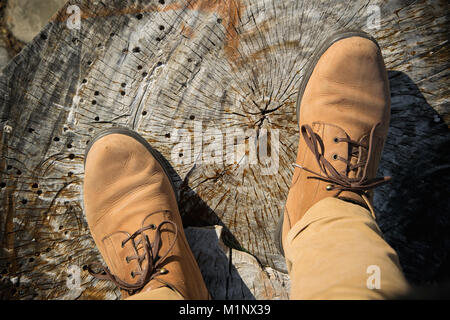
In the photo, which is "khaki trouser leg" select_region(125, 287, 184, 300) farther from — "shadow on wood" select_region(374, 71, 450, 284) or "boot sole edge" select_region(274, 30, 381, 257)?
"shadow on wood" select_region(374, 71, 450, 284)

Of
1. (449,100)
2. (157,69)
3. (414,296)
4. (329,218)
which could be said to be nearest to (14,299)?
(157,69)

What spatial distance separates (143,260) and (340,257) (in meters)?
0.81

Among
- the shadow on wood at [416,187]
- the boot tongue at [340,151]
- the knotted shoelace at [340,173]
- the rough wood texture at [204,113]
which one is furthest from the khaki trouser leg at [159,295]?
the shadow on wood at [416,187]

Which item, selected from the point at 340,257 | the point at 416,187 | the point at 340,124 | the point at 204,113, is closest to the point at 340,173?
the point at 340,124

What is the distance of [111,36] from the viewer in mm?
1256

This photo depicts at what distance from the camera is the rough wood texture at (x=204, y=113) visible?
1.23m

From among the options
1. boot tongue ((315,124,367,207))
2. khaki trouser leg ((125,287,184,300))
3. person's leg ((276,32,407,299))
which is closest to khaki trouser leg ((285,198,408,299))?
person's leg ((276,32,407,299))

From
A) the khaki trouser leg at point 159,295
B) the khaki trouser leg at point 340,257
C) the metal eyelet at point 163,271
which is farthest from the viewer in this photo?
the metal eyelet at point 163,271

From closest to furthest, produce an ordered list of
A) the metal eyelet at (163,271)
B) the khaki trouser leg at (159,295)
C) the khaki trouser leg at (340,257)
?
the khaki trouser leg at (340,257), the khaki trouser leg at (159,295), the metal eyelet at (163,271)

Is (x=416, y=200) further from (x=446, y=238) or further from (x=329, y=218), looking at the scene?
(x=329, y=218)

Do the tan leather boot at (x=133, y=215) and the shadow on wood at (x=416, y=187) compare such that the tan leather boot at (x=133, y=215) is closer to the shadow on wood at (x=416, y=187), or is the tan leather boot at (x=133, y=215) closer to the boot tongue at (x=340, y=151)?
the boot tongue at (x=340, y=151)

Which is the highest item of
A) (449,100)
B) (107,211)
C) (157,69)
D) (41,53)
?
(41,53)

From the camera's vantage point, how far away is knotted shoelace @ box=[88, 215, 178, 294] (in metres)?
1.21

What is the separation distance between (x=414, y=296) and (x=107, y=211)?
1.17 metres
